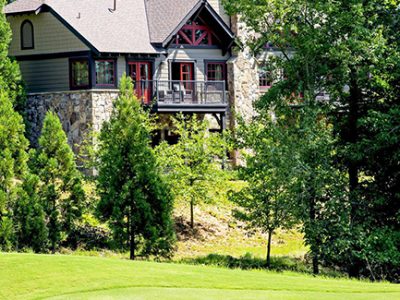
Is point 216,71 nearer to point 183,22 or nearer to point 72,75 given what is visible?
point 183,22

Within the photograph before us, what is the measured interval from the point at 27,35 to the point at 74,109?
4.19 meters

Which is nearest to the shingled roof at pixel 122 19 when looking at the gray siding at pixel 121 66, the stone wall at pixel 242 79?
the gray siding at pixel 121 66

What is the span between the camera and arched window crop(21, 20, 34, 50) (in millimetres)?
41688

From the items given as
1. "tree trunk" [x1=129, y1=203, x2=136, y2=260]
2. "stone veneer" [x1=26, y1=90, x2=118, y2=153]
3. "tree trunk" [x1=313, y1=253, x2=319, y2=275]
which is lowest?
"tree trunk" [x1=313, y1=253, x2=319, y2=275]

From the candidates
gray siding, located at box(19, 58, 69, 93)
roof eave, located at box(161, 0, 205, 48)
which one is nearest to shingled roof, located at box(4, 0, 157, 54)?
roof eave, located at box(161, 0, 205, 48)

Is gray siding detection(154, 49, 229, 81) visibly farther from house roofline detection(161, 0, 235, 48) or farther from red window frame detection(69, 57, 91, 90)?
red window frame detection(69, 57, 91, 90)

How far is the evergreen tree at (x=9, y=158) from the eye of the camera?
97.2ft

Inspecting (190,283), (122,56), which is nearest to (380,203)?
(190,283)

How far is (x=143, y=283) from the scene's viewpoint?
63.4ft

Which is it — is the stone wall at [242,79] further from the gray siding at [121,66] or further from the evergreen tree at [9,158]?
the evergreen tree at [9,158]

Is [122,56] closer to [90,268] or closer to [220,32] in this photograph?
[220,32]

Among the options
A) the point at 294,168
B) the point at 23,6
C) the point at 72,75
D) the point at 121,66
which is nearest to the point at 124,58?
the point at 121,66

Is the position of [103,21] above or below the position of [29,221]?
above

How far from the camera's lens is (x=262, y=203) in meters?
30.8
